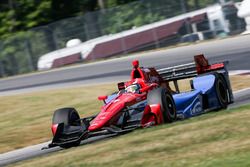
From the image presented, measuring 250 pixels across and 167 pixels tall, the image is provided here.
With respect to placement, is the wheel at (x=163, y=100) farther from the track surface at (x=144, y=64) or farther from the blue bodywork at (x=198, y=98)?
the track surface at (x=144, y=64)

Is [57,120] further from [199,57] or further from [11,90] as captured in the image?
[11,90]

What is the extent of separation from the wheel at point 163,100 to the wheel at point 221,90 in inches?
63.5

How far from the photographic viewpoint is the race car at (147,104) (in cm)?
1199

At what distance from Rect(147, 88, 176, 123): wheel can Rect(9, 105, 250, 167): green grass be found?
2.68ft

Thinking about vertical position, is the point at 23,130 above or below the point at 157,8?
below

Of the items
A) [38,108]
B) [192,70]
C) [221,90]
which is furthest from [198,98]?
[38,108]

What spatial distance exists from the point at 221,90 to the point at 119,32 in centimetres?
2292

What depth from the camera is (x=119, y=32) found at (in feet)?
120

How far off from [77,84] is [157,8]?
10249 mm

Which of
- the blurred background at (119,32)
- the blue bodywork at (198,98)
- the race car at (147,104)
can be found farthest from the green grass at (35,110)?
the blurred background at (119,32)

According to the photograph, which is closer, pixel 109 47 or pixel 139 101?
pixel 139 101

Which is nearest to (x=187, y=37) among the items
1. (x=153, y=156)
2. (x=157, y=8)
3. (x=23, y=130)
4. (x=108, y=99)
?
(x=157, y=8)

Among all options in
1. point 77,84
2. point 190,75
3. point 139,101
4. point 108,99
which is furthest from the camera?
point 77,84

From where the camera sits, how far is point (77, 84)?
25594 millimetres
